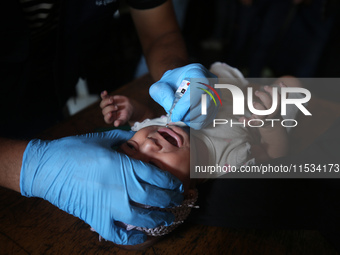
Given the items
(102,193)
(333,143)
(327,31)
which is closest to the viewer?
(102,193)

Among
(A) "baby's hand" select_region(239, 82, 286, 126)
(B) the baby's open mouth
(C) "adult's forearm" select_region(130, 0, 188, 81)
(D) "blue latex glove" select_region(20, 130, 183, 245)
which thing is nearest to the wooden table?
(D) "blue latex glove" select_region(20, 130, 183, 245)

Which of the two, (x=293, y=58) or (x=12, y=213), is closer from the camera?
(x=12, y=213)

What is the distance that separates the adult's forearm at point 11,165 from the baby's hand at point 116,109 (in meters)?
0.29

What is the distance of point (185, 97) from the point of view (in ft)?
2.31

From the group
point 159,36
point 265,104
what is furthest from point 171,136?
point 159,36

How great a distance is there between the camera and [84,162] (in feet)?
1.92

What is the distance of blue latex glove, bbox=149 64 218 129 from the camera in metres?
0.71

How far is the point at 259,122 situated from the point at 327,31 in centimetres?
175

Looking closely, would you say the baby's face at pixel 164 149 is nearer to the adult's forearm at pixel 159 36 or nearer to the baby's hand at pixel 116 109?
the baby's hand at pixel 116 109

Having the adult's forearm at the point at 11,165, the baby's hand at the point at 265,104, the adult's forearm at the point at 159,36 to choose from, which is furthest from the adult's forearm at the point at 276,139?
the adult's forearm at the point at 11,165

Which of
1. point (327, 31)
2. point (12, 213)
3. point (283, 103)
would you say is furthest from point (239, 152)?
point (327, 31)

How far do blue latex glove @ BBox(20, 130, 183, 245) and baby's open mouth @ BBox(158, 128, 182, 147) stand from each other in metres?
0.17

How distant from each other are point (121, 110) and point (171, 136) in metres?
0.24

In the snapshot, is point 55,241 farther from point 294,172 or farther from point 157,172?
point 294,172
